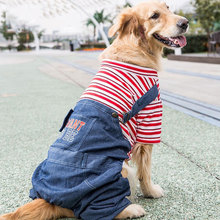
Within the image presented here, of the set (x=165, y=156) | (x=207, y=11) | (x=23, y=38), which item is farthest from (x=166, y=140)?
(x=23, y=38)

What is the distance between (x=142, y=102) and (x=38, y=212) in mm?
946

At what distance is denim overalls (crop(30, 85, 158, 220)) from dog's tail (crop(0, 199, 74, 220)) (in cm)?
5

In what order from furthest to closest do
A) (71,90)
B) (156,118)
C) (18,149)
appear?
(71,90)
(18,149)
(156,118)

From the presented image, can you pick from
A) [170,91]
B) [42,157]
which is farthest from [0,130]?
[170,91]

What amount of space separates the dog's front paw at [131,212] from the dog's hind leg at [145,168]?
0.93 ft

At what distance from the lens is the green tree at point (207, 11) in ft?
63.5

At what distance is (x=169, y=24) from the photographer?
7.21 ft

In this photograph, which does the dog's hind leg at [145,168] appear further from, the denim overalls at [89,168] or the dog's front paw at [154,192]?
the denim overalls at [89,168]

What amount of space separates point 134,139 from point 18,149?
68.9 inches

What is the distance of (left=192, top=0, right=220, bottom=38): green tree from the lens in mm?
19359

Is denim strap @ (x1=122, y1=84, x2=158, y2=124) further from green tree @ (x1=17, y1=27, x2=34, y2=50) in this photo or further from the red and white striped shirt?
green tree @ (x1=17, y1=27, x2=34, y2=50)

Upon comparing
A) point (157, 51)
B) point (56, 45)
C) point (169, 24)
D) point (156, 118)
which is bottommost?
point (56, 45)

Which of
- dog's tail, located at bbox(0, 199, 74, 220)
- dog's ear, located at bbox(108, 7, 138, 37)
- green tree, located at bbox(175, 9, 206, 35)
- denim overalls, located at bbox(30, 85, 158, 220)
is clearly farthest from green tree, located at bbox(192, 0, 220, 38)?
dog's tail, located at bbox(0, 199, 74, 220)

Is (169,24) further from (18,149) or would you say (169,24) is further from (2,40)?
(2,40)
